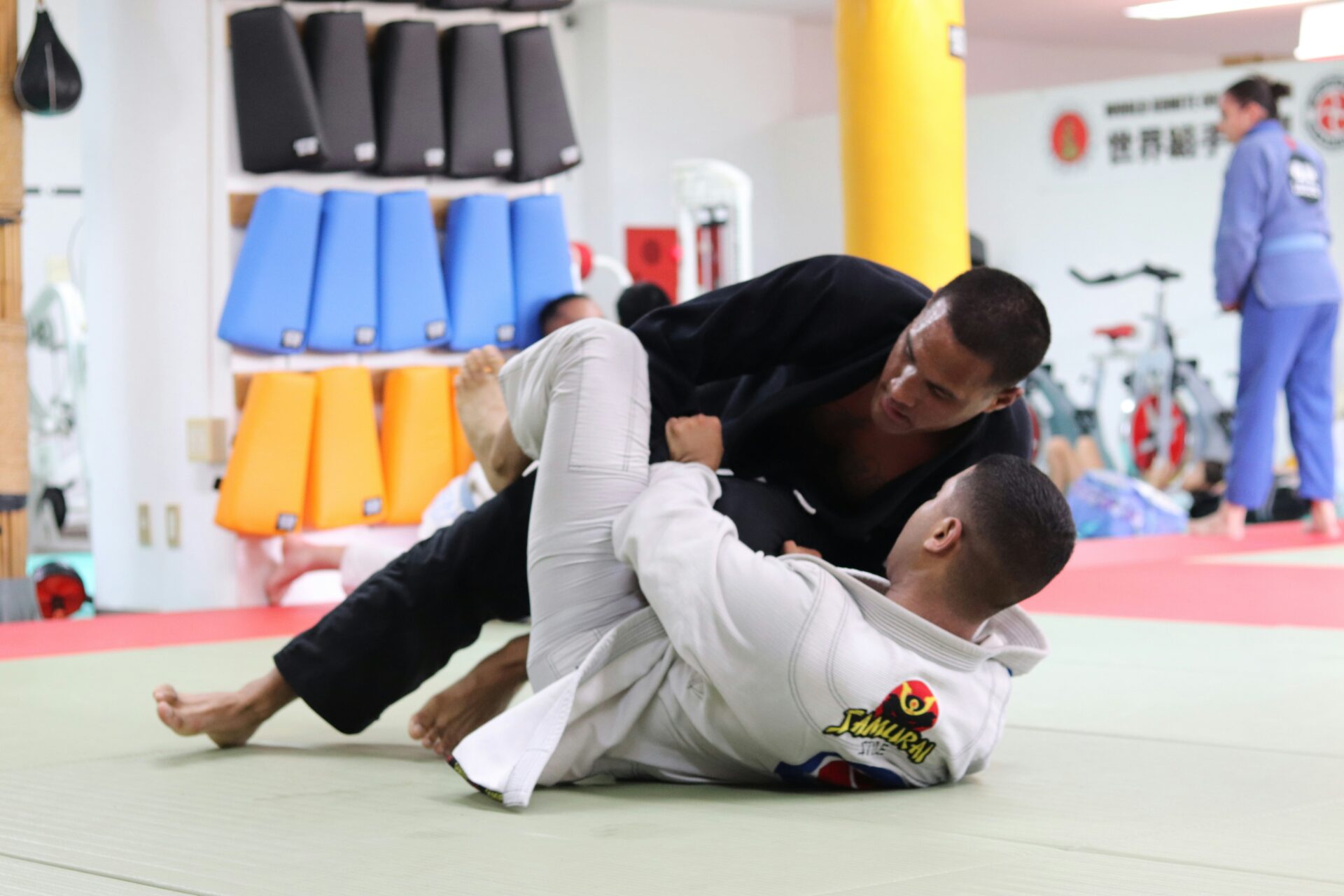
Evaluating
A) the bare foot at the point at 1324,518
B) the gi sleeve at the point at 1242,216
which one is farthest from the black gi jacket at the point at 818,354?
the bare foot at the point at 1324,518

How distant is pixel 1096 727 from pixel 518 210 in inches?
132

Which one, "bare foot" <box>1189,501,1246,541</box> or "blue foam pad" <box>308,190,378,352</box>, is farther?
"bare foot" <box>1189,501,1246,541</box>

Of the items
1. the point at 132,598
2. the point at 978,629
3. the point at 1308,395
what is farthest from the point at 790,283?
the point at 1308,395

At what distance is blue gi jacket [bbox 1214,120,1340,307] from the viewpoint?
583cm

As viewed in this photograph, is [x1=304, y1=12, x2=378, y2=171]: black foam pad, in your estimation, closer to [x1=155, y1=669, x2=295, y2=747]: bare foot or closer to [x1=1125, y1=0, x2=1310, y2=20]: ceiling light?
[x1=155, y1=669, x2=295, y2=747]: bare foot

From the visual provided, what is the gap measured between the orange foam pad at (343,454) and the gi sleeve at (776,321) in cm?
285

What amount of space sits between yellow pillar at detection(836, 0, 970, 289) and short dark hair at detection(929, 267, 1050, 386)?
125 inches

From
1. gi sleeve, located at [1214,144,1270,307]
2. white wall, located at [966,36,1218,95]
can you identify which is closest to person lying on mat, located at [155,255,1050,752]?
gi sleeve, located at [1214,144,1270,307]

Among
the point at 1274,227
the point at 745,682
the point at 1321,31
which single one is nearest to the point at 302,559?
the point at 745,682

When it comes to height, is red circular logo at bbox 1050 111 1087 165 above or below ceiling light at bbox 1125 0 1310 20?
below

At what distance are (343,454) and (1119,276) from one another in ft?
22.2

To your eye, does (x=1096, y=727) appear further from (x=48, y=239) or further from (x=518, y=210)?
(x=48, y=239)

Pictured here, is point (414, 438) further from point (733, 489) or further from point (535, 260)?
point (733, 489)

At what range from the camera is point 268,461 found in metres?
4.77
